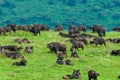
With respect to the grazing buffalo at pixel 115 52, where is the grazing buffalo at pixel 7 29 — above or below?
below

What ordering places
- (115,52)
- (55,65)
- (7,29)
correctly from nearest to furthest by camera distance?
(55,65) < (115,52) < (7,29)

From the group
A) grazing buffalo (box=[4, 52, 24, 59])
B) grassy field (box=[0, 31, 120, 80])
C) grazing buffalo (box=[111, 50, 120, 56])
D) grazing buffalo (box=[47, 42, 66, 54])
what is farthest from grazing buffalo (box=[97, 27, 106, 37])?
grazing buffalo (box=[4, 52, 24, 59])

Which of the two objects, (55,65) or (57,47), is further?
(57,47)

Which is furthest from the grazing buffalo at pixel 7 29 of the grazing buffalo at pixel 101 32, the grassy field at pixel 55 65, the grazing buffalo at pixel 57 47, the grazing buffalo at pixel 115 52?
the grazing buffalo at pixel 115 52

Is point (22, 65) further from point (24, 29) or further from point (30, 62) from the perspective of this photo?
point (24, 29)

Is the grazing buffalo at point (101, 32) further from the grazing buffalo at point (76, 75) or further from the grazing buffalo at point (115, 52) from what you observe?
the grazing buffalo at point (76, 75)

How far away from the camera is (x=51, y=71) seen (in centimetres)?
3962

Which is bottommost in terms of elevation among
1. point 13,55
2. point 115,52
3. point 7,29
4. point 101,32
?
point 101,32

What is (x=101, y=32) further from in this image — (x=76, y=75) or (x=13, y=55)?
(x=76, y=75)

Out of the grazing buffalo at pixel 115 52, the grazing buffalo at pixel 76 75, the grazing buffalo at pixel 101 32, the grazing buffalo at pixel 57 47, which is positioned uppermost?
the grazing buffalo at pixel 76 75

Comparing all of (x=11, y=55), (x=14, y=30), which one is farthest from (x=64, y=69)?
(x=14, y=30)

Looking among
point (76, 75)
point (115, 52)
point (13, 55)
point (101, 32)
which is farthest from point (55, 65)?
point (101, 32)

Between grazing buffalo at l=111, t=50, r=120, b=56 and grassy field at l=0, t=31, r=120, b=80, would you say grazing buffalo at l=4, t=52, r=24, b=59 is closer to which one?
grassy field at l=0, t=31, r=120, b=80

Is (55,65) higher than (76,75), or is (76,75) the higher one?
(76,75)
